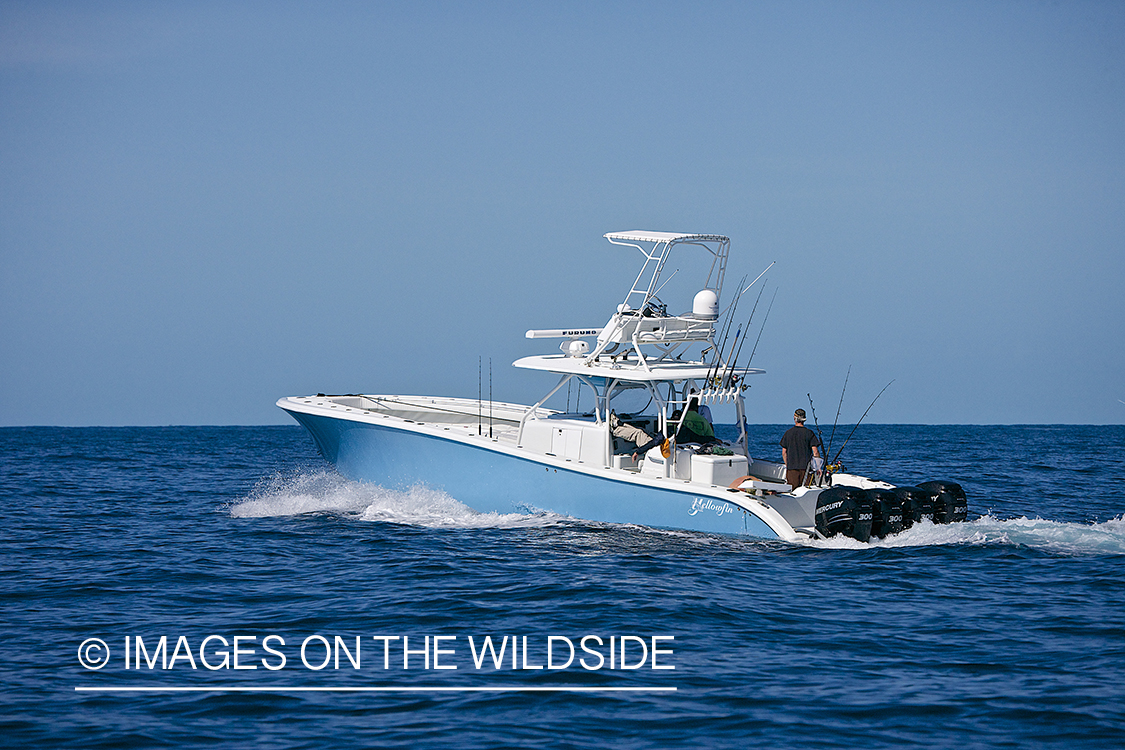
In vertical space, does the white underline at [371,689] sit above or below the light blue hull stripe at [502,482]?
below

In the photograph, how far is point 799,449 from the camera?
13.9 meters

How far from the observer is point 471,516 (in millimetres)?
15375

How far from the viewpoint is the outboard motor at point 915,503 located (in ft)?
43.5

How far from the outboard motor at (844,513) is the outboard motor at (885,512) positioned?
10cm

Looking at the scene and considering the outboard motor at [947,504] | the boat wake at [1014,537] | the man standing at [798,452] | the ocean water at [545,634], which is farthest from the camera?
the man standing at [798,452]

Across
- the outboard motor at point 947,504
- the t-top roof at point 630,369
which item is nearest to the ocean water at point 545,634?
the outboard motor at point 947,504

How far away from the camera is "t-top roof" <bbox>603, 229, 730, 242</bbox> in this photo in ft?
48.7

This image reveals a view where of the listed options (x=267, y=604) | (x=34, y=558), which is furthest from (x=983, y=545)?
(x=34, y=558)

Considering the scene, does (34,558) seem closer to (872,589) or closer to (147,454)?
(872,589)

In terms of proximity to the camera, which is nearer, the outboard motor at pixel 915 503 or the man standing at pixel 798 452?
the outboard motor at pixel 915 503

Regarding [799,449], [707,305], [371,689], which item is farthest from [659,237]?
[371,689]

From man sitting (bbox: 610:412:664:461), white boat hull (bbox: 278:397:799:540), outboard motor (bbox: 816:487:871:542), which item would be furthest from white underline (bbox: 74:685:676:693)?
man sitting (bbox: 610:412:664:461)

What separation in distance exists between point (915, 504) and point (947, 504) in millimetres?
491

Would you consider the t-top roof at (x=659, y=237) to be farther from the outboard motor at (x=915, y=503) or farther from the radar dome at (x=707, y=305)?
the outboard motor at (x=915, y=503)
